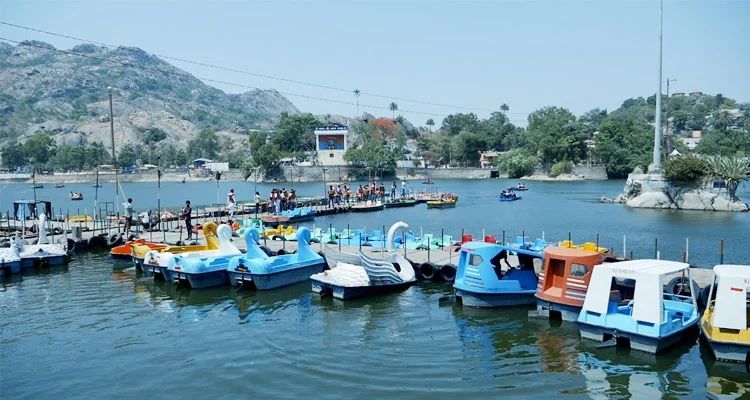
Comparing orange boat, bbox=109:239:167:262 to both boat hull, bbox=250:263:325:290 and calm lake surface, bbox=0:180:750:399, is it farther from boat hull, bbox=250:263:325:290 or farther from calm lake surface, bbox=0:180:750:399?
boat hull, bbox=250:263:325:290

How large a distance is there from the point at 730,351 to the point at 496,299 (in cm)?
740

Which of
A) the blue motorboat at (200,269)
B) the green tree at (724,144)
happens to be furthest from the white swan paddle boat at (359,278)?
the green tree at (724,144)

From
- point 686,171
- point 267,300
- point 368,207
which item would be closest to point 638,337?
point 267,300

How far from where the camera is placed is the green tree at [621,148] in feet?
409

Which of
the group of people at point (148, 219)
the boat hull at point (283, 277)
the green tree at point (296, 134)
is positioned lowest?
the boat hull at point (283, 277)

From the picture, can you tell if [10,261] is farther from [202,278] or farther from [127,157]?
[127,157]

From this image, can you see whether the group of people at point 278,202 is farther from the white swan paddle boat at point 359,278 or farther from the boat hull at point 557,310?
the boat hull at point 557,310

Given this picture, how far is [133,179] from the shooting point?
171m

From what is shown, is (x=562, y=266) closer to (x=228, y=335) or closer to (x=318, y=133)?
(x=228, y=335)

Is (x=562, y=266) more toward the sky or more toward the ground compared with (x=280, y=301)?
more toward the sky

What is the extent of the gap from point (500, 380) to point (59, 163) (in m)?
200

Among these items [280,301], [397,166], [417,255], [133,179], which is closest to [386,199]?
[417,255]

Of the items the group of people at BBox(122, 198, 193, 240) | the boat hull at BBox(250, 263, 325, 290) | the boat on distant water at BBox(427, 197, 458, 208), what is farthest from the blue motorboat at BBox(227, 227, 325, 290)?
the boat on distant water at BBox(427, 197, 458, 208)

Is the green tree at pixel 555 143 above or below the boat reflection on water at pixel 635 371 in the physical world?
above
